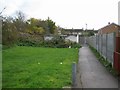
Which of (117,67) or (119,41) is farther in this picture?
(119,41)

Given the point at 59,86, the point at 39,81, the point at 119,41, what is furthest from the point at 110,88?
the point at 119,41

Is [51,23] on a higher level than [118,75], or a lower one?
higher

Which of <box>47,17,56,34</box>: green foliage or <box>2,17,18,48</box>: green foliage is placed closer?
<box>2,17,18,48</box>: green foliage

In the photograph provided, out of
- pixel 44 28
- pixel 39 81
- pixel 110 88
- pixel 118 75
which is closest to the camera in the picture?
pixel 110 88

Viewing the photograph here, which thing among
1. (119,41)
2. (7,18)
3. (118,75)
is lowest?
(118,75)

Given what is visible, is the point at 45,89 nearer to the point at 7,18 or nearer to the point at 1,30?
the point at 1,30

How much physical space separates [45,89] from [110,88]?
226 centimetres

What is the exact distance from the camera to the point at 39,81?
1034cm

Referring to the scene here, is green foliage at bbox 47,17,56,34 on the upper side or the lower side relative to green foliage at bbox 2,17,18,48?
upper

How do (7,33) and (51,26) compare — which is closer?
(7,33)

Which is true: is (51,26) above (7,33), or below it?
above

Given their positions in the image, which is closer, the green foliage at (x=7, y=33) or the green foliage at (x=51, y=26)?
the green foliage at (x=7, y=33)

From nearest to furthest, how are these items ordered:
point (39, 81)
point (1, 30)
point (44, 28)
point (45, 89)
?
point (45, 89), point (39, 81), point (1, 30), point (44, 28)

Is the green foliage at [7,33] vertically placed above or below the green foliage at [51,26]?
→ below
